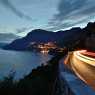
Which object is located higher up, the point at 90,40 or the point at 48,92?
A: the point at 90,40

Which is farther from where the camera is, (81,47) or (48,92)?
(81,47)

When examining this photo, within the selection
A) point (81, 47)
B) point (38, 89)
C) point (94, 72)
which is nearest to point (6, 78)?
point (38, 89)

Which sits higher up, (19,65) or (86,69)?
(86,69)

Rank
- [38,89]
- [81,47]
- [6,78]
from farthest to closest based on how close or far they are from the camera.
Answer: [81,47], [6,78], [38,89]

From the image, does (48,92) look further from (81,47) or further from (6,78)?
(81,47)

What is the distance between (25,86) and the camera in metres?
11.3

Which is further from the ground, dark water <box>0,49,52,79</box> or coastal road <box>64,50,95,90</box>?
coastal road <box>64,50,95,90</box>

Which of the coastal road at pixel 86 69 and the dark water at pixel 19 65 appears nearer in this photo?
the coastal road at pixel 86 69

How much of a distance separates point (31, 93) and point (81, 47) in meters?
45.0

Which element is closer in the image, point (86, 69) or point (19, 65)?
point (86, 69)

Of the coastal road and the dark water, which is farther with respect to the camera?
the dark water

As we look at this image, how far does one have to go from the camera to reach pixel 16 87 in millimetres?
11062

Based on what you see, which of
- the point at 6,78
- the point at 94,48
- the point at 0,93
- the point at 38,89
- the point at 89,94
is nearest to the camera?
the point at 89,94

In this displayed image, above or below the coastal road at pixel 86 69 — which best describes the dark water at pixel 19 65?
below
